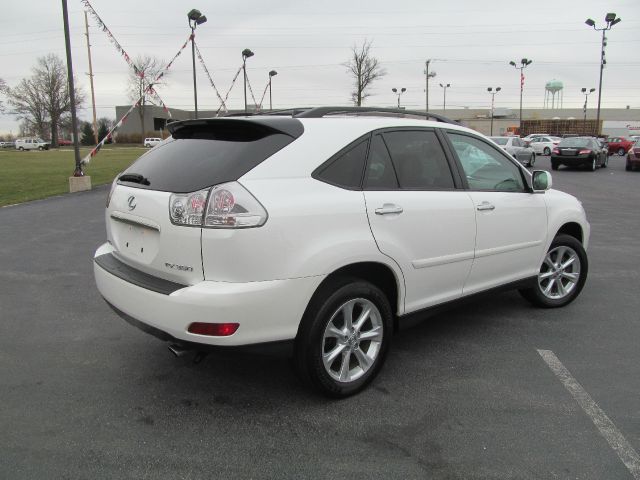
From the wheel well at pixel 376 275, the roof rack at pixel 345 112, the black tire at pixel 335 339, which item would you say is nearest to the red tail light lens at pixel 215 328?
the black tire at pixel 335 339

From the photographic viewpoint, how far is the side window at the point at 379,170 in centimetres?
333

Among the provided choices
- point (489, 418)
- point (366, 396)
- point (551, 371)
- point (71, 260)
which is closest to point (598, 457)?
point (489, 418)

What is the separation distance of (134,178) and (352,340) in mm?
1714

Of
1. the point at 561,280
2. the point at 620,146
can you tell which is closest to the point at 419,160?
the point at 561,280

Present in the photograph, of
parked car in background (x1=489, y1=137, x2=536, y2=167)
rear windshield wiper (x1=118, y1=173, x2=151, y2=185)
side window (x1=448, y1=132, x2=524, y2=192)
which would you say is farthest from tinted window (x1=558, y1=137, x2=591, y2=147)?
rear windshield wiper (x1=118, y1=173, x2=151, y2=185)

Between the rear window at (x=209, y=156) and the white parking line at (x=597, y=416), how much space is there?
234 centimetres

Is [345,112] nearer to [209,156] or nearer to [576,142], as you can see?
[209,156]

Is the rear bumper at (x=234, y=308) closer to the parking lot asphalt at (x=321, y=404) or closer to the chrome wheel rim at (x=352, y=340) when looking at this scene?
the parking lot asphalt at (x=321, y=404)

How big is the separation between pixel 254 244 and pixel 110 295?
1.20m

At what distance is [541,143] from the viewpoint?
40.8 m

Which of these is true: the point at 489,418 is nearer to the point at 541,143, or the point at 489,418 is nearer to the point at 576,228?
the point at 576,228

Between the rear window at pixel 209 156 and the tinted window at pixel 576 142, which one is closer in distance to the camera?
the rear window at pixel 209 156

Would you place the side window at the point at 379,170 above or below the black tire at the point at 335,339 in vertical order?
above

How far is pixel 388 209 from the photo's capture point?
10.8 ft
